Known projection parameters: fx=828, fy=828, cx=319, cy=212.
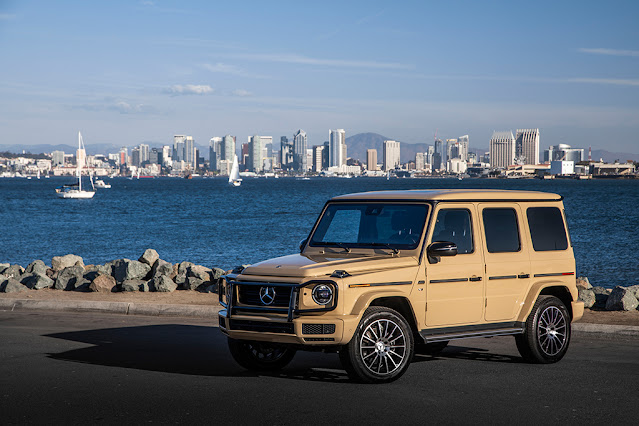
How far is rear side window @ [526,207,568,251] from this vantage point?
10062 mm

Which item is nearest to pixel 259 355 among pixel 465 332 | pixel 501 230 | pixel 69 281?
pixel 465 332

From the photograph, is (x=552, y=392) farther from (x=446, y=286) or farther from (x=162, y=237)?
(x=162, y=237)

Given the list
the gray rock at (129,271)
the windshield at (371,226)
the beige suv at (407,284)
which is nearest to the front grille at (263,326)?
the beige suv at (407,284)

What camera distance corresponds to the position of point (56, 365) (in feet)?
31.1

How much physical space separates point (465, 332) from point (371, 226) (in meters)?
1.59

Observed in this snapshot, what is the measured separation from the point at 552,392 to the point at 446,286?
1.59m

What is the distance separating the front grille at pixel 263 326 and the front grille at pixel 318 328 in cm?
13

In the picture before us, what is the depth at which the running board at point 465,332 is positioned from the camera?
8.86m

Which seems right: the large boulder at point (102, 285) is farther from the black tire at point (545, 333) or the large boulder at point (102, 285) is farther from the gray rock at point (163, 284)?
the black tire at point (545, 333)

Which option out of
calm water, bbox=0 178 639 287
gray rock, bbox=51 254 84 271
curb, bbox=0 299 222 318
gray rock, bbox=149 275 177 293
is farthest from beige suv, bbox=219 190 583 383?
calm water, bbox=0 178 639 287

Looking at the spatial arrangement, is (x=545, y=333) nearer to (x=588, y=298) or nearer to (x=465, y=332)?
(x=465, y=332)

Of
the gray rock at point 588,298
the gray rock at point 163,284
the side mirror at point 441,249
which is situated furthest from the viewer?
the gray rock at point 163,284

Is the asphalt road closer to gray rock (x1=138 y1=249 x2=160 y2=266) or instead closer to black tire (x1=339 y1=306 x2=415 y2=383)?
black tire (x1=339 y1=306 x2=415 y2=383)

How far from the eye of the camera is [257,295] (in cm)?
863
